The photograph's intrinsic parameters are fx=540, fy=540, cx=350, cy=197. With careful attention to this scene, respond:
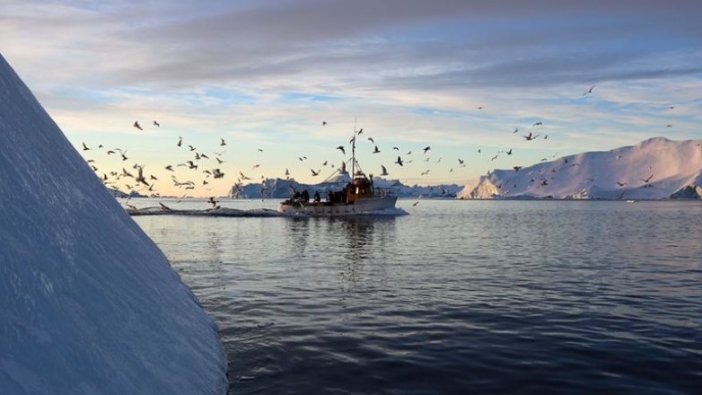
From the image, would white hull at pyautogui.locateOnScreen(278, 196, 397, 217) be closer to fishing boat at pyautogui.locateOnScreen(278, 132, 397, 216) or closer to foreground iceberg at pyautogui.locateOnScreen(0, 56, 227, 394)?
fishing boat at pyautogui.locateOnScreen(278, 132, 397, 216)

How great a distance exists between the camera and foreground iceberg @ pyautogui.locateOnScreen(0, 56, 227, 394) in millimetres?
4168

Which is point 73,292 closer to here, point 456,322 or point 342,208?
point 456,322

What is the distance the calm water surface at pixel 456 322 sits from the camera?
30.1 ft

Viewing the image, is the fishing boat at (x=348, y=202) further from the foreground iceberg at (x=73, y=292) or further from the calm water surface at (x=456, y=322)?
the foreground iceberg at (x=73, y=292)

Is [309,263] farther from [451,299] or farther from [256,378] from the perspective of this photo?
[256,378]

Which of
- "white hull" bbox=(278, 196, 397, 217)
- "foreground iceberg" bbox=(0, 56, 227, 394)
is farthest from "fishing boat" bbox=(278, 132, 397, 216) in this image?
"foreground iceberg" bbox=(0, 56, 227, 394)

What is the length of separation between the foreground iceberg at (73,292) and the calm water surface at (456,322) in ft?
6.80

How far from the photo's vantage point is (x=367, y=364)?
9.93 m

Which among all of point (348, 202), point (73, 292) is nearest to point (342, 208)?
point (348, 202)

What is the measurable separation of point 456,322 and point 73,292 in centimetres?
981

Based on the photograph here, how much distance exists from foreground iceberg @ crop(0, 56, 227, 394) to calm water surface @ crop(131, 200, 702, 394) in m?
2.07

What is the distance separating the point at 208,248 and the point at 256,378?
1014 inches

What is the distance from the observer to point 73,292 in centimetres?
534

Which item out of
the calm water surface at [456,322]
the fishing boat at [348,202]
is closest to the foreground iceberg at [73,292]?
the calm water surface at [456,322]
